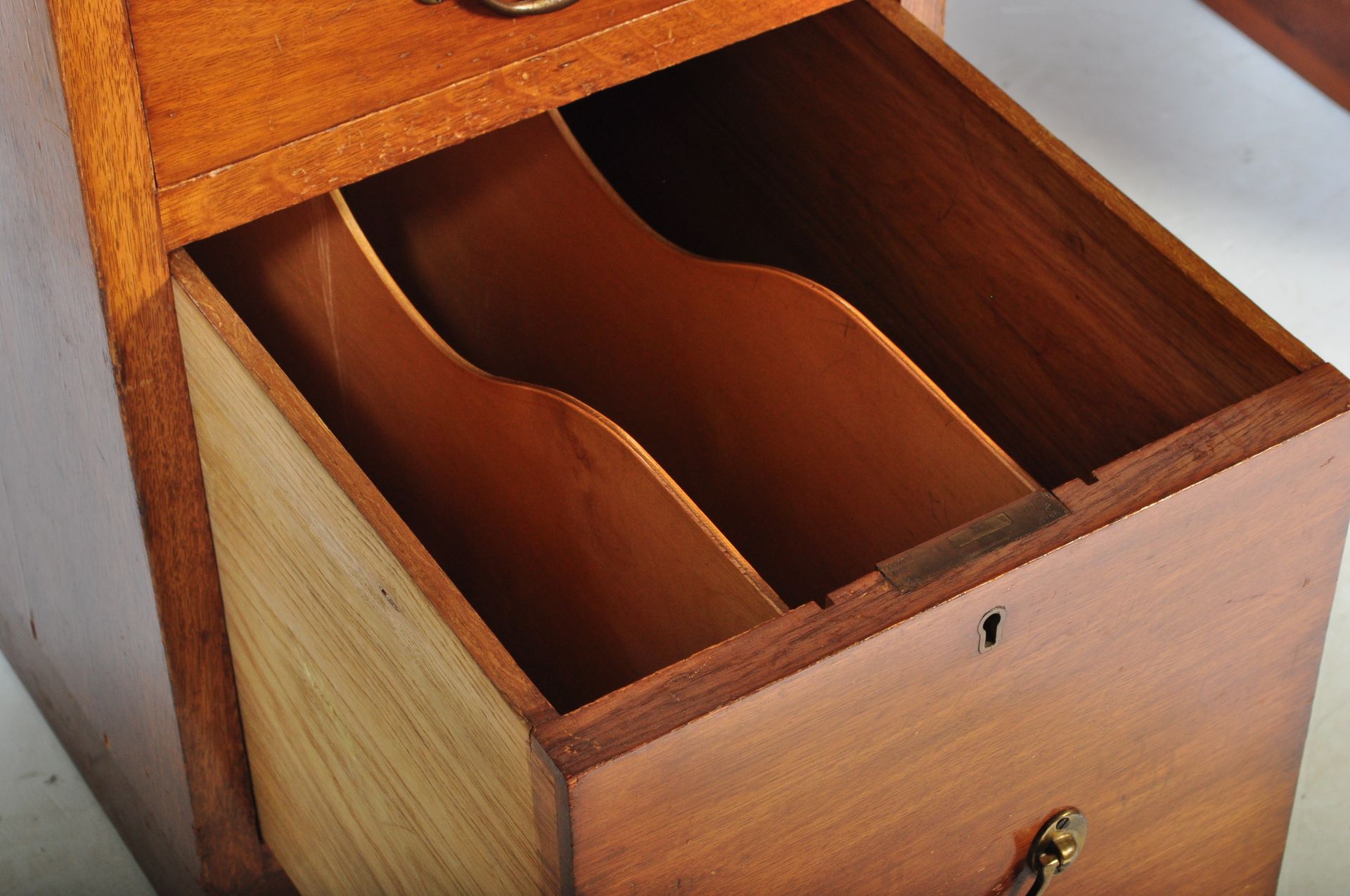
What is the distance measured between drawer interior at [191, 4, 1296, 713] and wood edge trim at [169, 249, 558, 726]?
0.41ft

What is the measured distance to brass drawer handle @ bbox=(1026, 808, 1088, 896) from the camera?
0.65 m

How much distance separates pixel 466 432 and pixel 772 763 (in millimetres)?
266

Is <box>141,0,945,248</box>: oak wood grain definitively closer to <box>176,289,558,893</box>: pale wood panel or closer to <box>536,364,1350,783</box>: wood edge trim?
<box>176,289,558,893</box>: pale wood panel

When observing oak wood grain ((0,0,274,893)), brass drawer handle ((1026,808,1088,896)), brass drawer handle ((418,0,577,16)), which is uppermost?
brass drawer handle ((418,0,577,16))

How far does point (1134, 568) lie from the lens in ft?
1.94

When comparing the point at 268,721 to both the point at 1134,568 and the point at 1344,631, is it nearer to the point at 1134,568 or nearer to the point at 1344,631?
the point at 1134,568

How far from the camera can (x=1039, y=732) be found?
62 cm

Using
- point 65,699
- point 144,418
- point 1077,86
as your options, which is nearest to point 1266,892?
point 144,418

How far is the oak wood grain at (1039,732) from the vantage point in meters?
0.53

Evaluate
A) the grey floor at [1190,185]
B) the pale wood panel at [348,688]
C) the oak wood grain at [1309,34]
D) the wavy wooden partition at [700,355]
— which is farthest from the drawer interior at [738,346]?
the oak wood grain at [1309,34]

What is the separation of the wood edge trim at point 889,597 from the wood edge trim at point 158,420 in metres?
0.26

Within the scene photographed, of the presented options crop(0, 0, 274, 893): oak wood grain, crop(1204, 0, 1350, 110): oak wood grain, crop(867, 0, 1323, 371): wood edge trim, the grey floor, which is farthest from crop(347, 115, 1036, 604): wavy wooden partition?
crop(1204, 0, 1350, 110): oak wood grain

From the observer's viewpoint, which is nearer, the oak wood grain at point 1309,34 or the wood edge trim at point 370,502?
the wood edge trim at point 370,502

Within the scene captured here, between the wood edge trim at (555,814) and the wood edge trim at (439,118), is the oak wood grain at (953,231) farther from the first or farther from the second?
the wood edge trim at (555,814)
